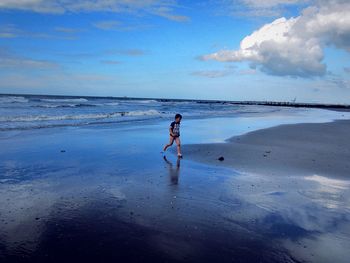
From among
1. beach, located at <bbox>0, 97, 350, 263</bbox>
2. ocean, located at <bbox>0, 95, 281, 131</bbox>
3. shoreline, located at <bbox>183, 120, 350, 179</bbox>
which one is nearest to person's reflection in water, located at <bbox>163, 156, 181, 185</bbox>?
beach, located at <bbox>0, 97, 350, 263</bbox>

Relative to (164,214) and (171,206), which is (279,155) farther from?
(164,214)

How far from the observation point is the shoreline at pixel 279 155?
10491 millimetres

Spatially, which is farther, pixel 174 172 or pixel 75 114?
pixel 75 114

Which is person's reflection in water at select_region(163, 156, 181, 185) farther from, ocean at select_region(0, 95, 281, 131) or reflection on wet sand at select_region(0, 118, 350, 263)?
ocean at select_region(0, 95, 281, 131)

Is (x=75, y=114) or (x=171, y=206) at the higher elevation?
(x=171, y=206)

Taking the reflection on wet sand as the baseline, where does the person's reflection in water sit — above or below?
below

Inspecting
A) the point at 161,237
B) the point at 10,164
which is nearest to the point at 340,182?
the point at 161,237

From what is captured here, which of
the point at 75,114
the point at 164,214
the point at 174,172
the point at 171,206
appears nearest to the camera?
the point at 164,214

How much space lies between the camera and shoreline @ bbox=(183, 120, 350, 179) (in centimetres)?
1049

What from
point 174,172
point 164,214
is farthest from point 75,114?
point 164,214

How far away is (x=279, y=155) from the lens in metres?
12.9

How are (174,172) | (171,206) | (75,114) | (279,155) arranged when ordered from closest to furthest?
(171,206)
(174,172)
(279,155)
(75,114)

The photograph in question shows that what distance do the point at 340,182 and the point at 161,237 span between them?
583 cm

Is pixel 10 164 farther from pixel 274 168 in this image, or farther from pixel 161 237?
pixel 274 168
